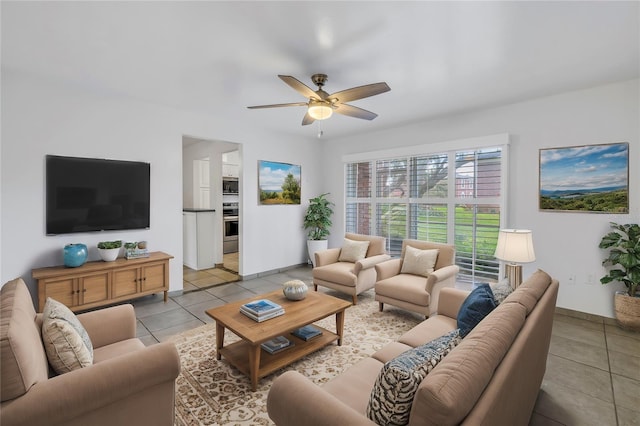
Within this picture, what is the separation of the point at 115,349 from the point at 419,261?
3.15m

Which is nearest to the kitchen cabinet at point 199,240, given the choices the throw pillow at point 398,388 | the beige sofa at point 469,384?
the beige sofa at point 469,384

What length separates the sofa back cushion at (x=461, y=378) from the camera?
88cm

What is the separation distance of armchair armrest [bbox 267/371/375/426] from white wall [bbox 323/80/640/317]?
12.3 feet

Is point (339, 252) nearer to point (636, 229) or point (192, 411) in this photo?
point (192, 411)

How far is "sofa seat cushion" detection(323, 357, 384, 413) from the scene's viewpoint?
1.44 metres

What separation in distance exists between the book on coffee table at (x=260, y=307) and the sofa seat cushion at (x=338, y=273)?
149cm

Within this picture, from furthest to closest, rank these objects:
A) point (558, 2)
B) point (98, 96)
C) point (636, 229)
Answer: point (98, 96) → point (636, 229) → point (558, 2)

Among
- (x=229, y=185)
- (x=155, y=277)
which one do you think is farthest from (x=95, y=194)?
(x=229, y=185)

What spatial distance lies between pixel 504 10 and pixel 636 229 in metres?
2.72

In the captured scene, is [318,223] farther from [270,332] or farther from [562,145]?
[562,145]

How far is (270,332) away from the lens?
2.20m

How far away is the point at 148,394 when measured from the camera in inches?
58.4

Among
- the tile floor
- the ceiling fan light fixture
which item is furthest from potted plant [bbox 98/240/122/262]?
the ceiling fan light fixture

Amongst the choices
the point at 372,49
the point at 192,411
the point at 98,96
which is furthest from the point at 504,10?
the point at 98,96
